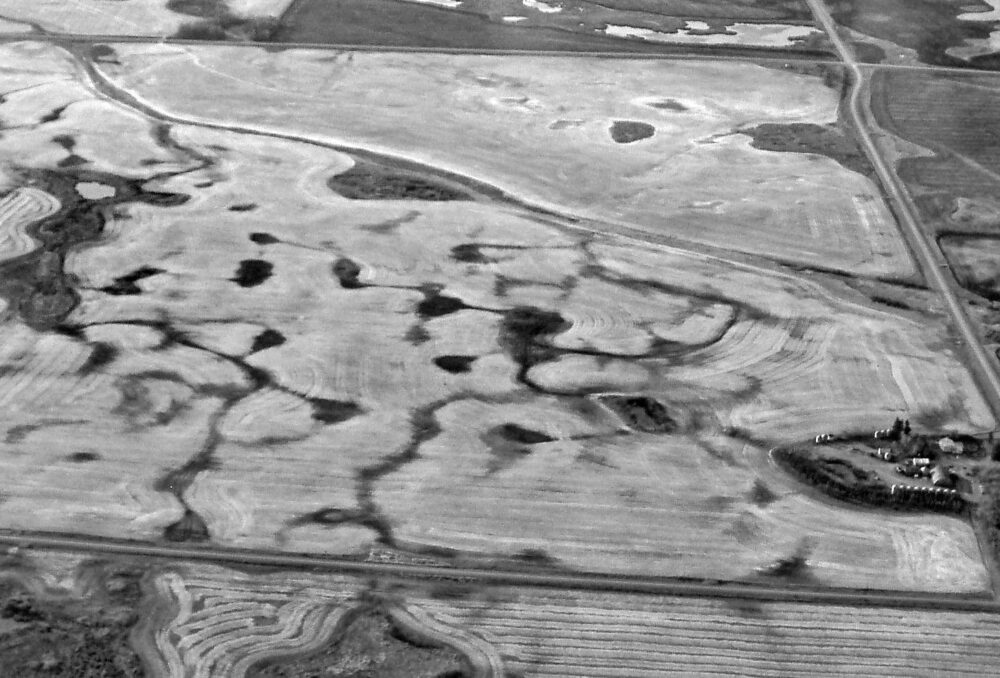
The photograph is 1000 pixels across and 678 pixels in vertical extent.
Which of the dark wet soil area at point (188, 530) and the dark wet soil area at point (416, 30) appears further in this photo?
the dark wet soil area at point (416, 30)

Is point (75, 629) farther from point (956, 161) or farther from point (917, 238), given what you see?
point (956, 161)

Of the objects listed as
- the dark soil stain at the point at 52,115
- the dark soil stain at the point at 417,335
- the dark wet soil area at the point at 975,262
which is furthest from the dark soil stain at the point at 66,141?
the dark wet soil area at the point at 975,262

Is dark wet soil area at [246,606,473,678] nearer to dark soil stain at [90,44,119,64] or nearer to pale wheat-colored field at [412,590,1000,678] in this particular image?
pale wheat-colored field at [412,590,1000,678]

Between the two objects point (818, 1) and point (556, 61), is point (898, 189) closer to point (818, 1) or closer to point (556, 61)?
point (556, 61)

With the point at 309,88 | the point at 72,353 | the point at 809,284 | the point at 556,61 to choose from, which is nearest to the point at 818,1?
the point at 556,61

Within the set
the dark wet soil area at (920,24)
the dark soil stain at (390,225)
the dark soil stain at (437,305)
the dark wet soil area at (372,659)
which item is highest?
the dark wet soil area at (920,24)

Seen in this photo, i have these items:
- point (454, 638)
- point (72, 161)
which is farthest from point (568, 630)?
point (72, 161)

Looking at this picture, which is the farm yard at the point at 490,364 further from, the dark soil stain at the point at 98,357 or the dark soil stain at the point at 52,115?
the dark soil stain at the point at 52,115
